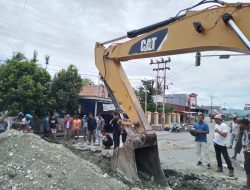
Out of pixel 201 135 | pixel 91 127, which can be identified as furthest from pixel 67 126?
pixel 201 135

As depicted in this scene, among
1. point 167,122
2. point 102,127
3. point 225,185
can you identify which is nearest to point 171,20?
point 225,185

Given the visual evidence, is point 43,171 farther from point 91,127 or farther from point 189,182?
point 91,127

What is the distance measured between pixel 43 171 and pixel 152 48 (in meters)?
3.14

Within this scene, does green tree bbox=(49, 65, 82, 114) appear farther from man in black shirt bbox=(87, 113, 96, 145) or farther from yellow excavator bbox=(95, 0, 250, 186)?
yellow excavator bbox=(95, 0, 250, 186)

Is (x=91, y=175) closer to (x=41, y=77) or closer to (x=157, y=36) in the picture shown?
(x=157, y=36)

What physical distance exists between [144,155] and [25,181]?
2.40 metres

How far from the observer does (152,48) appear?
6.12 m

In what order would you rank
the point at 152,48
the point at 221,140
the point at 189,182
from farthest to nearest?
the point at 221,140
the point at 189,182
the point at 152,48

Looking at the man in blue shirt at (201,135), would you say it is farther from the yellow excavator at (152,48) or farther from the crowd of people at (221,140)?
the yellow excavator at (152,48)

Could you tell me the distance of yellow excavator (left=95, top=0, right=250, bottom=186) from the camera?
4.59m

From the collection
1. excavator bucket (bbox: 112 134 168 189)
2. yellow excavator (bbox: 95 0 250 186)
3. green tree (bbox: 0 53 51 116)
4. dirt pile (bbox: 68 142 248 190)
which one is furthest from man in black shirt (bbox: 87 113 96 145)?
excavator bucket (bbox: 112 134 168 189)

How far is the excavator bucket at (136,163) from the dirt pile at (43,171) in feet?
0.96

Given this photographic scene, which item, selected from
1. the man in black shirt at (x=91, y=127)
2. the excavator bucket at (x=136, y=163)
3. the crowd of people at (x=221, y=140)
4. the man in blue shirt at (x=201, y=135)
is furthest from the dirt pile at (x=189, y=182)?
the man in black shirt at (x=91, y=127)

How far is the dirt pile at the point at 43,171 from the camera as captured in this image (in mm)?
5094
